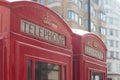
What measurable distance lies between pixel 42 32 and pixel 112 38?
69.0 meters

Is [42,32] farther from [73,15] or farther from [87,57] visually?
[73,15]

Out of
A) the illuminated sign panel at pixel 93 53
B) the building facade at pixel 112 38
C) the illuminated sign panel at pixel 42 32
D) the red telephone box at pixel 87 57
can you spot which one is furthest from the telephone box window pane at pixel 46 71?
the building facade at pixel 112 38

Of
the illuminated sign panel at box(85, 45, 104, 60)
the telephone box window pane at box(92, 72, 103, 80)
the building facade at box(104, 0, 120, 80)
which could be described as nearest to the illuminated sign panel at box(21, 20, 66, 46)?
the illuminated sign panel at box(85, 45, 104, 60)

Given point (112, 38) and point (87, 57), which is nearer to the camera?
point (87, 57)

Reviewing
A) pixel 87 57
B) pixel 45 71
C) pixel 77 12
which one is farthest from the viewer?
pixel 77 12

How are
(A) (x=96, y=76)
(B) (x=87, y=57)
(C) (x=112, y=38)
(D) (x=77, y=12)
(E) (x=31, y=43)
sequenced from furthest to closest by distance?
(C) (x=112, y=38), (D) (x=77, y=12), (A) (x=96, y=76), (B) (x=87, y=57), (E) (x=31, y=43)

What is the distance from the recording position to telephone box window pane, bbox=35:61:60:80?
16.1ft

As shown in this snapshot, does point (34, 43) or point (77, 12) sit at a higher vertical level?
point (77, 12)

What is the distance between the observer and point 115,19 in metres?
75.4

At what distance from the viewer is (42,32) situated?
5230mm

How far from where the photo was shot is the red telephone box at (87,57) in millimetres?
6964

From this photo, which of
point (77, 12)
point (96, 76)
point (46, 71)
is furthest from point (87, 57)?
point (77, 12)

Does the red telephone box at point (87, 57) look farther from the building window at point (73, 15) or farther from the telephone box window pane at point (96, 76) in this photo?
the building window at point (73, 15)

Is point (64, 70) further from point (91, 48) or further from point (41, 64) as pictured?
point (91, 48)
